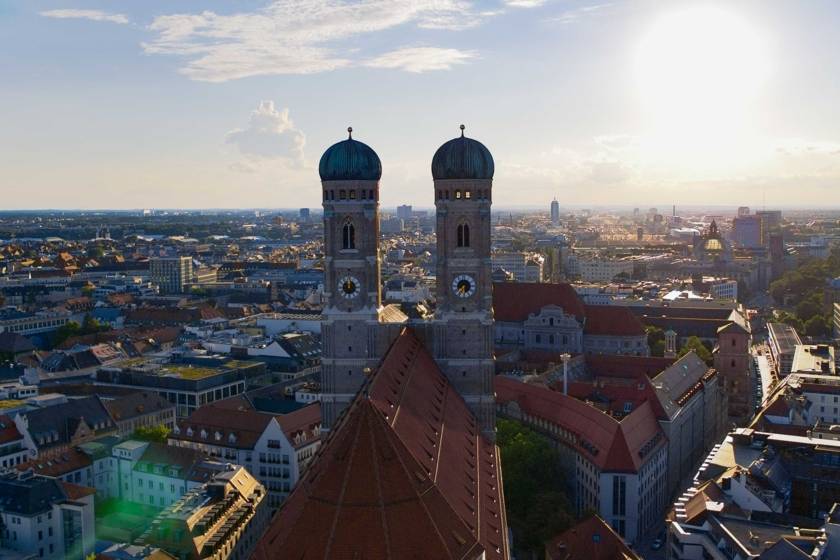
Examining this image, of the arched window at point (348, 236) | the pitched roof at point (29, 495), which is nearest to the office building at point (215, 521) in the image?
the pitched roof at point (29, 495)

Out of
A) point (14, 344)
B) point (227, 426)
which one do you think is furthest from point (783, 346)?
point (14, 344)

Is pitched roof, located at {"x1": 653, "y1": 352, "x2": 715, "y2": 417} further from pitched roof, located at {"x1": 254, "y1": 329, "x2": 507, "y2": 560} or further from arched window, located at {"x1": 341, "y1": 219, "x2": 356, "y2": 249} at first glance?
pitched roof, located at {"x1": 254, "y1": 329, "x2": 507, "y2": 560}

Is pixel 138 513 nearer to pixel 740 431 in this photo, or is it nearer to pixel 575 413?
pixel 575 413

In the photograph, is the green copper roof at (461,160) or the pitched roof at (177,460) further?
the pitched roof at (177,460)

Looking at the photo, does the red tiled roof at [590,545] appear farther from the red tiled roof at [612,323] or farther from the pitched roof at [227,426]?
the red tiled roof at [612,323]

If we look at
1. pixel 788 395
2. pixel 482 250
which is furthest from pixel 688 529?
pixel 788 395

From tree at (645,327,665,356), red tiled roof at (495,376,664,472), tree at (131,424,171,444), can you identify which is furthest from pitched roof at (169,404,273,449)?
tree at (645,327,665,356)

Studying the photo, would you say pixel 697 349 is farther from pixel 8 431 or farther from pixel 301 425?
pixel 8 431
